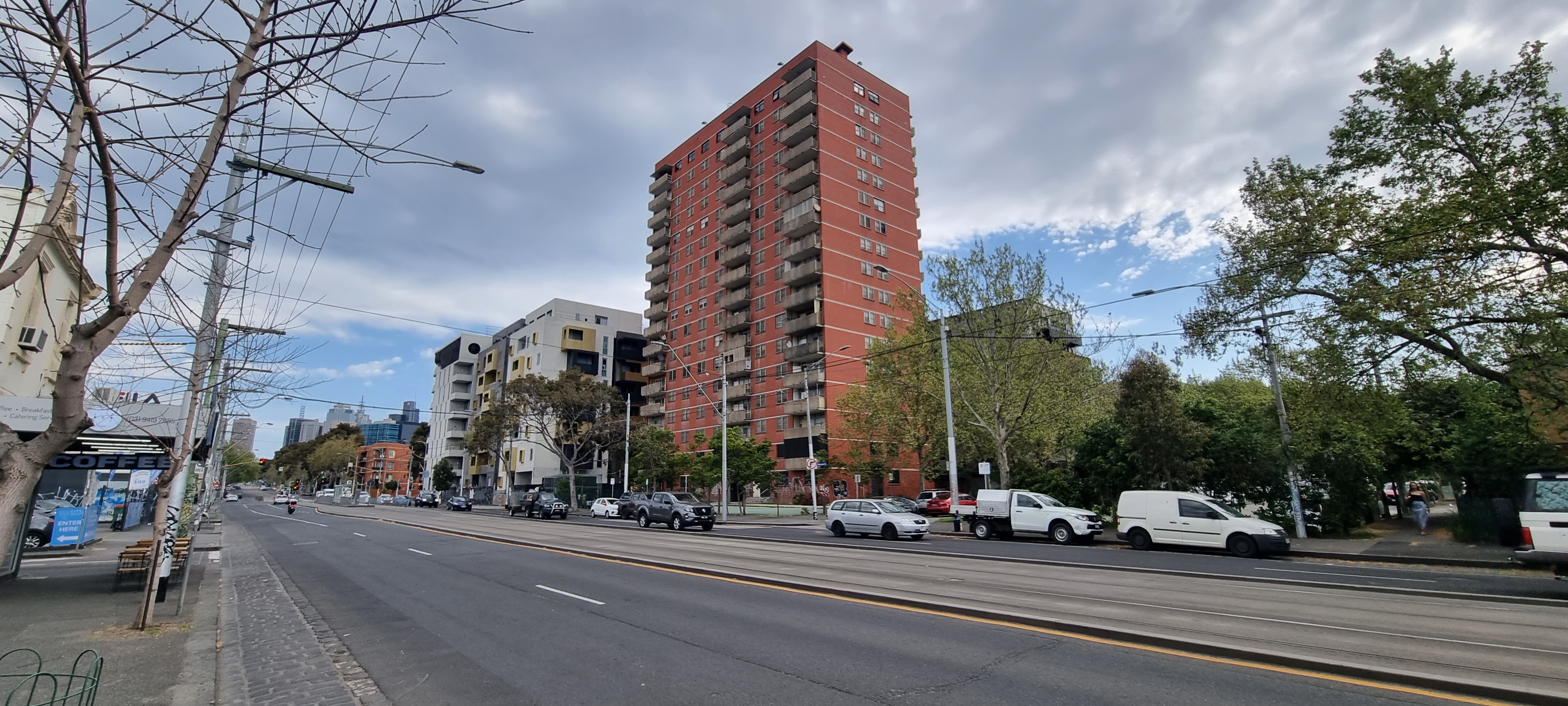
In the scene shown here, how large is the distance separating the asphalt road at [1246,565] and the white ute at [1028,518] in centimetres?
42

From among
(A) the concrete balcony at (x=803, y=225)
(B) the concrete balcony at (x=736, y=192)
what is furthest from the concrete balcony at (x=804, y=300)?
(B) the concrete balcony at (x=736, y=192)

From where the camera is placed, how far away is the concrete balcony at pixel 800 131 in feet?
206

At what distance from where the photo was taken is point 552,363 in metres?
81.0

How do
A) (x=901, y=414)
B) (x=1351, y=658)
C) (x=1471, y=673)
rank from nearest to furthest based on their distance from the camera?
(x=1471, y=673) < (x=1351, y=658) < (x=901, y=414)

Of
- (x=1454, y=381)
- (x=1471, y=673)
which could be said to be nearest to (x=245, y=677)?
(x=1471, y=673)

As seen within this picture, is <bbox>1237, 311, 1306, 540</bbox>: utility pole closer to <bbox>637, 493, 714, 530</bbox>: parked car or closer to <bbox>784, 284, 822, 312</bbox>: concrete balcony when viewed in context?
<bbox>637, 493, 714, 530</bbox>: parked car

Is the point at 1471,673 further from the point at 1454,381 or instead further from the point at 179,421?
the point at 1454,381

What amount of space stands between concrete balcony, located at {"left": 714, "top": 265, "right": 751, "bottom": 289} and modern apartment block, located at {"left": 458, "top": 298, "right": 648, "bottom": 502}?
21.0m

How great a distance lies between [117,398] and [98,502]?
32312 mm

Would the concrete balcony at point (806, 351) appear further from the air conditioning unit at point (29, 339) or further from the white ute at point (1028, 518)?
the air conditioning unit at point (29, 339)

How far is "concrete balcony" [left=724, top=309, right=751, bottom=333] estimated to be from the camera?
6706cm

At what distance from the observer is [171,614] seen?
Result: 10.1 metres

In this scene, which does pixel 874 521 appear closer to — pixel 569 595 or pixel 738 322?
pixel 569 595

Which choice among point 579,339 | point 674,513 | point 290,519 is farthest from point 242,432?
point 579,339
